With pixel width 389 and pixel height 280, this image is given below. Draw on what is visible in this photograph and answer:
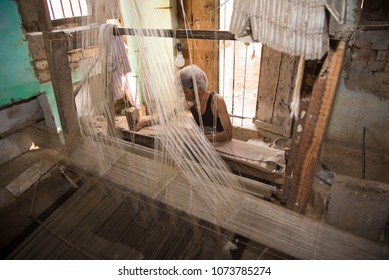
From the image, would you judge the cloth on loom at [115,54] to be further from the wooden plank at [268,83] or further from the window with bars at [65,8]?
the wooden plank at [268,83]

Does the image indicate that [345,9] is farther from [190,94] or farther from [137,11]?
[190,94]

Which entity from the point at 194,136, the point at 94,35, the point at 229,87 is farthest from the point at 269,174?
the point at 229,87

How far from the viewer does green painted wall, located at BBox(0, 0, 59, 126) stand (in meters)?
2.51

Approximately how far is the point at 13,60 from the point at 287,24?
2941 millimetres

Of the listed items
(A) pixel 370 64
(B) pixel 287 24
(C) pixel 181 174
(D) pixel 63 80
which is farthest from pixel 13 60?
(A) pixel 370 64

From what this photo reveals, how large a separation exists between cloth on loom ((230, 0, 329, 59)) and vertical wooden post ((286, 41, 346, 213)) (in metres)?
0.12

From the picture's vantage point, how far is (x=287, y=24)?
1081 mm

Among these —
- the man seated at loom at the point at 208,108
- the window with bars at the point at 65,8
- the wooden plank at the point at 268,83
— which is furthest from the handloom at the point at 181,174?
the wooden plank at the point at 268,83

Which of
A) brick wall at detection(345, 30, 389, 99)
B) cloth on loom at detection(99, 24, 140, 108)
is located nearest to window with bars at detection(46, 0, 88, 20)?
cloth on loom at detection(99, 24, 140, 108)

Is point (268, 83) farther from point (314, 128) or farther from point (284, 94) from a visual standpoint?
point (314, 128)

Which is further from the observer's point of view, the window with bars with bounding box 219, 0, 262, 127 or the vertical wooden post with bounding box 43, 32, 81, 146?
the window with bars with bounding box 219, 0, 262, 127

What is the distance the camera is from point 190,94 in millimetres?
3160

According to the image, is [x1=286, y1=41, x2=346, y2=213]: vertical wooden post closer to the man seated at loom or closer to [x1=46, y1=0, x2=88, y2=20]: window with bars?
the man seated at loom

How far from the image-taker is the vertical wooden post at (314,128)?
112cm
